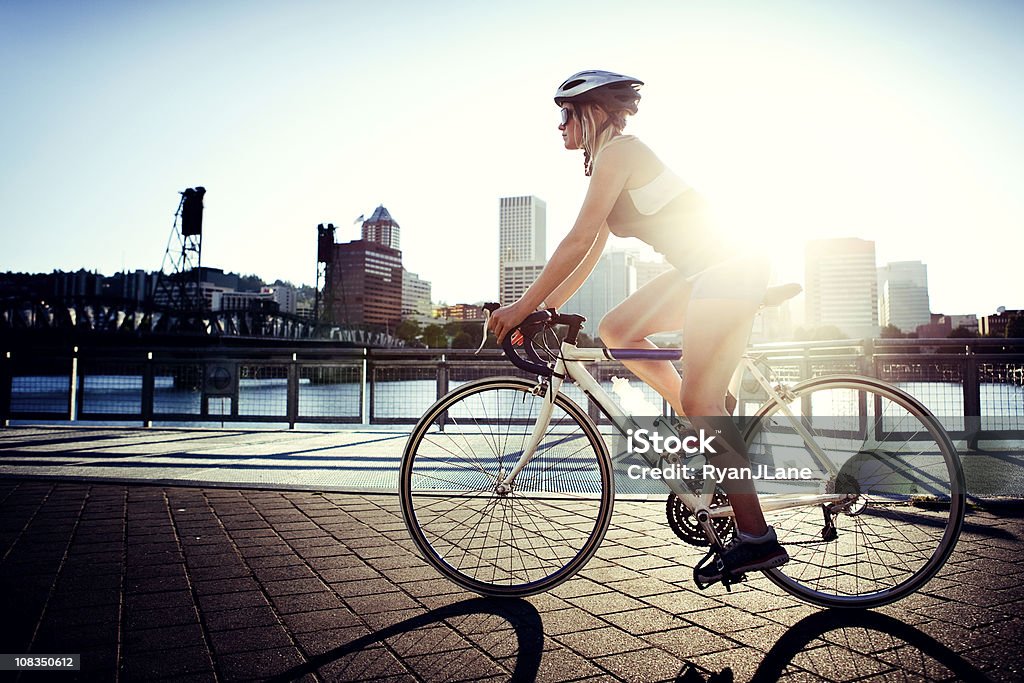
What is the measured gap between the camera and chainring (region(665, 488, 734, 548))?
2.54 meters

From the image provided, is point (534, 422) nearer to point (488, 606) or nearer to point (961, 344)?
point (488, 606)

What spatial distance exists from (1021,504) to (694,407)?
3.33 meters

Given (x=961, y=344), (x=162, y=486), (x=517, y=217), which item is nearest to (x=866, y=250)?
(x=517, y=217)

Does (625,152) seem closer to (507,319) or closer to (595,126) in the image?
(595,126)

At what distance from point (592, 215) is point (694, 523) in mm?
1247

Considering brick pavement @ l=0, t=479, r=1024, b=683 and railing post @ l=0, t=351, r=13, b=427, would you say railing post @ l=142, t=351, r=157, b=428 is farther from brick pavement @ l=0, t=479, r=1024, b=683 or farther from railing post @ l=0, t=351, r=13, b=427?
brick pavement @ l=0, t=479, r=1024, b=683

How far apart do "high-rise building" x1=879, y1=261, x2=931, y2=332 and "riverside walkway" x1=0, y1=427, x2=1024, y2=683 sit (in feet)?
301

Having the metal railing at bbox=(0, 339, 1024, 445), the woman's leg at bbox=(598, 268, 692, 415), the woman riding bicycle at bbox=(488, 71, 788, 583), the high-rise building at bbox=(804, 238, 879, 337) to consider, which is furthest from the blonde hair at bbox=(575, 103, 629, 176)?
the high-rise building at bbox=(804, 238, 879, 337)

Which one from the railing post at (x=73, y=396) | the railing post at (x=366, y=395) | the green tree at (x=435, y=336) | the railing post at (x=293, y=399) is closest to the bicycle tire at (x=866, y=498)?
the railing post at (x=366, y=395)

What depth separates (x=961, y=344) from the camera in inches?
324

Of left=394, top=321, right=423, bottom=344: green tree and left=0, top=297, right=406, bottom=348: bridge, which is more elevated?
left=394, top=321, right=423, bottom=344: green tree

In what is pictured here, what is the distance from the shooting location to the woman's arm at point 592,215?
2578 millimetres

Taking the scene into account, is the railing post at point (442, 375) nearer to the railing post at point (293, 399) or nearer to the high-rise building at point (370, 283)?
the railing post at point (293, 399)

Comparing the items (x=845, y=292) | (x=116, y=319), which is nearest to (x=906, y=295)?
(x=845, y=292)
